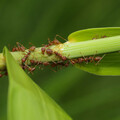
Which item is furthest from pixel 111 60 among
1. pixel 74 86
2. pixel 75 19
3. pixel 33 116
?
pixel 75 19

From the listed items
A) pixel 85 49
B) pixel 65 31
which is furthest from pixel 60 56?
pixel 65 31

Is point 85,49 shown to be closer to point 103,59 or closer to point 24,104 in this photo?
point 103,59

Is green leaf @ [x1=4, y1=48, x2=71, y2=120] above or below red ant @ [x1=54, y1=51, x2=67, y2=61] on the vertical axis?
below

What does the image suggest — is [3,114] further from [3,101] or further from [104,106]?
Answer: [104,106]

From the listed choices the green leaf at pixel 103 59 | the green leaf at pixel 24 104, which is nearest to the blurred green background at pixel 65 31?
the green leaf at pixel 103 59

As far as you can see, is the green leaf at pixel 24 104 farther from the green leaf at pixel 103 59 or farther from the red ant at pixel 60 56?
the green leaf at pixel 103 59

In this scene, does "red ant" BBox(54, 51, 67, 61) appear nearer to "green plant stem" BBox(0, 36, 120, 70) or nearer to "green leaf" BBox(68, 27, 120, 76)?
"green plant stem" BBox(0, 36, 120, 70)

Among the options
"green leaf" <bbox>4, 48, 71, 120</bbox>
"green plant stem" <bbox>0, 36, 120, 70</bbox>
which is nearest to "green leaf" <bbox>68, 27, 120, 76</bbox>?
"green plant stem" <bbox>0, 36, 120, 70</bbox>
